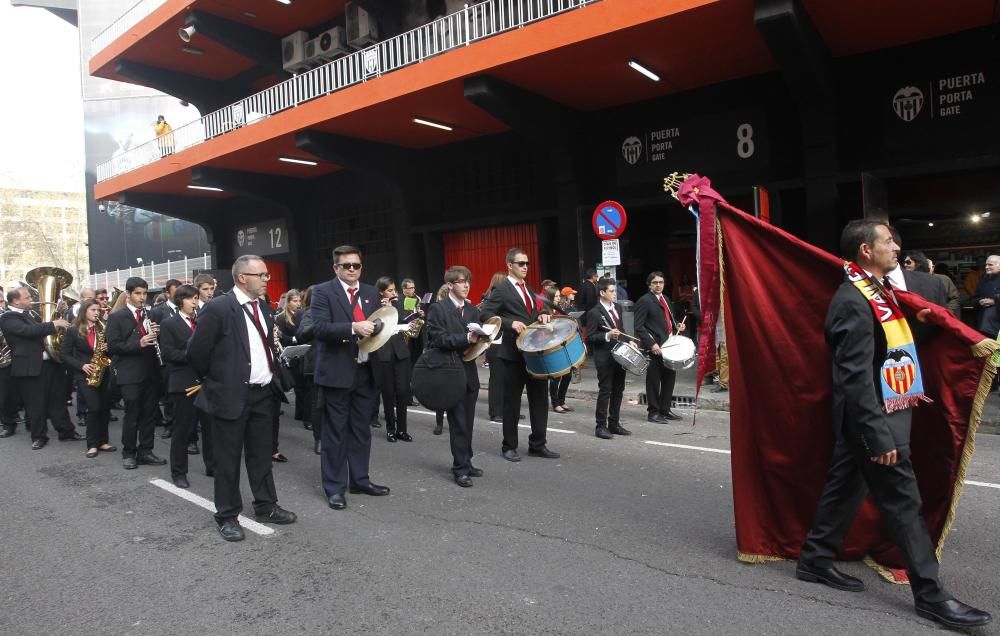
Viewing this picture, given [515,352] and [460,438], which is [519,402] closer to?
[515,352]

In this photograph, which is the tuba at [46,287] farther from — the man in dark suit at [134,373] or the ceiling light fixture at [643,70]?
the ceiling light fixture at [643,70]

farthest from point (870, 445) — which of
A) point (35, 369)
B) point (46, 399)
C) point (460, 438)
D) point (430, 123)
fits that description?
point (430, 123)

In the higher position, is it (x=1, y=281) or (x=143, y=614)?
(x=1, y=281)

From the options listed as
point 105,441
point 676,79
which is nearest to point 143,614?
point 105,441

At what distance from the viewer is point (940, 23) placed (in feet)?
34.4

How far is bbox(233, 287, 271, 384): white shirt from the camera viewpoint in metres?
5.27

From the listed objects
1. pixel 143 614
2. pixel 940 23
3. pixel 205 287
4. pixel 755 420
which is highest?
pixel 940 23

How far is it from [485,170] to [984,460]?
12489 millimetres

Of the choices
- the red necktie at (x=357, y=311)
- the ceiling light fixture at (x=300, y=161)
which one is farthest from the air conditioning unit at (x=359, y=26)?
the red necktie at (x=357, y=311)

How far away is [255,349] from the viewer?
532 centimetres

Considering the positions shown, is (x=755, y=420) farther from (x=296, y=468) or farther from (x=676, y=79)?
(x=676, y=79)

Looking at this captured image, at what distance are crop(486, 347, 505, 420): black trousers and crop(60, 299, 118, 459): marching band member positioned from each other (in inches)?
182

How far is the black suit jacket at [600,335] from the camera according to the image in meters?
8.65

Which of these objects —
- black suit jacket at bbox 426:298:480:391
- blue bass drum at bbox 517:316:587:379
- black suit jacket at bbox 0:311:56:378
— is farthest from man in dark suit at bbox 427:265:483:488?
black suit jacket at bbox 0:311:56:378
